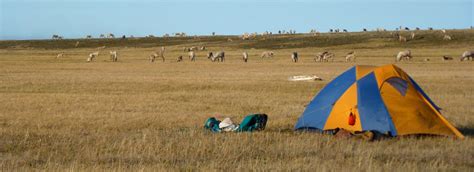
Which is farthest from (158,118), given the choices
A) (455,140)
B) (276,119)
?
(455,140)

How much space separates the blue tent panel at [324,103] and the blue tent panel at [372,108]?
30 cm

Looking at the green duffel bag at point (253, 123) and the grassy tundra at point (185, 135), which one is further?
the green duffel bag at point (253, 123)

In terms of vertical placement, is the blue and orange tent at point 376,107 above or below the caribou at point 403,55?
above

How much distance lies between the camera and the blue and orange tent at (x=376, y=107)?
1177cm

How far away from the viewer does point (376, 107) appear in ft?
39.3

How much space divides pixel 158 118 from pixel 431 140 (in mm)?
6379

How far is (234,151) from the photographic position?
32.6 feet

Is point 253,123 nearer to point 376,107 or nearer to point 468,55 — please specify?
point 376,107

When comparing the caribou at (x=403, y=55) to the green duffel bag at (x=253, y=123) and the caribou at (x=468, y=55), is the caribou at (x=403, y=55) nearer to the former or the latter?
the caribou at (x=468, y=55)

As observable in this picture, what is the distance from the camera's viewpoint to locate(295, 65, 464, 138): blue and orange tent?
1177 centimetres

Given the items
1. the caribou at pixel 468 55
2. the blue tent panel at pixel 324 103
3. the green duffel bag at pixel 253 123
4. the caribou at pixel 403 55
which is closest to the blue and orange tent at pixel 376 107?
the blue tent panel at pixel 324 103

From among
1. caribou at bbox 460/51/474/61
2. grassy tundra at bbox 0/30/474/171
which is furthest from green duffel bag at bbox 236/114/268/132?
caribou at bbox 460/51/474/61

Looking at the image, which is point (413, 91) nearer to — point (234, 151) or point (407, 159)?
point (407, 159)

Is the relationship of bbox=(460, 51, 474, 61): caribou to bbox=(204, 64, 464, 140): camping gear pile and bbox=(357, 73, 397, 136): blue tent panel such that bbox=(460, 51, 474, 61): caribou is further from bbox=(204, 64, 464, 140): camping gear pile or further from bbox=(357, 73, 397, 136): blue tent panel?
bbox=(357, 73, 397, 136): blue tent panel
